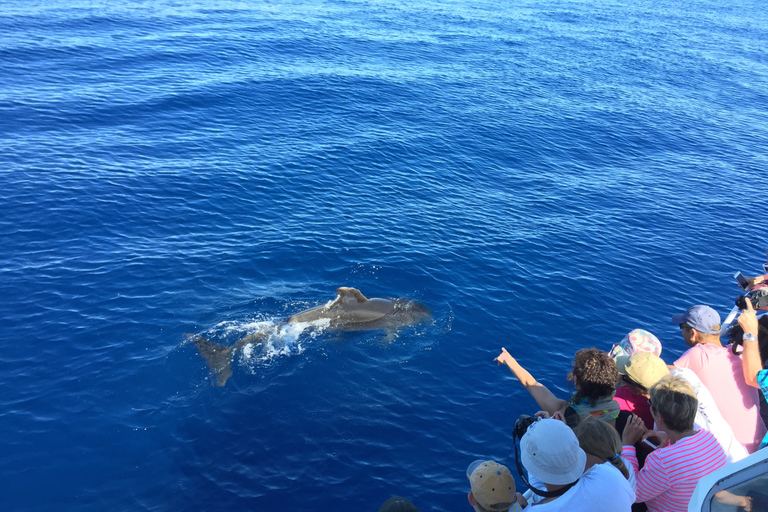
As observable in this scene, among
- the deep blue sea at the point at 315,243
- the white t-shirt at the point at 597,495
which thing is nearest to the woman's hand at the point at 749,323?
the white t-shirt at the point at 597,495

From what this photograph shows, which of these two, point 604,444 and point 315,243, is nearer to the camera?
point 604,444

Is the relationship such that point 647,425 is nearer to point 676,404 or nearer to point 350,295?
point 676,404

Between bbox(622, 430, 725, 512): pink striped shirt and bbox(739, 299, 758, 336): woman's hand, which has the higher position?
bbox(739, 299, 758, 336): woman's hand

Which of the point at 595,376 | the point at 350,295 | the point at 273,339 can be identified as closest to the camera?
the point at 595,376

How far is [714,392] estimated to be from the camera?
25.9 feet

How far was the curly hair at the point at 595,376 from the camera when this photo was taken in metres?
6.74

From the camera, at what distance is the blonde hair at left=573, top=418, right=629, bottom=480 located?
562 centimetres

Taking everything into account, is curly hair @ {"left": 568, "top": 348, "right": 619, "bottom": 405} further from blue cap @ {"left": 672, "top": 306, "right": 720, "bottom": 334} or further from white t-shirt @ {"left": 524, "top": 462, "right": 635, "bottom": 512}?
blue cap @ {"left": 672, "top": 306, "right": 720, "bottom": 334}

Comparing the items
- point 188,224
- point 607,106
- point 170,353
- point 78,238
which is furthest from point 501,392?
point 607,106

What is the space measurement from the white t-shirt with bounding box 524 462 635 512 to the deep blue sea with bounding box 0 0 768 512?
631cm

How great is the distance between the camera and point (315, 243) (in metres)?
20.3

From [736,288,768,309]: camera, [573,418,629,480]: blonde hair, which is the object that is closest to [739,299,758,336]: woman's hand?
[736,288,768,309]: camera

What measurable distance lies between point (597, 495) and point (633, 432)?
163 cm

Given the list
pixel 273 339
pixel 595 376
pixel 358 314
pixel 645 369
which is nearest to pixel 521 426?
pixel 595 376
